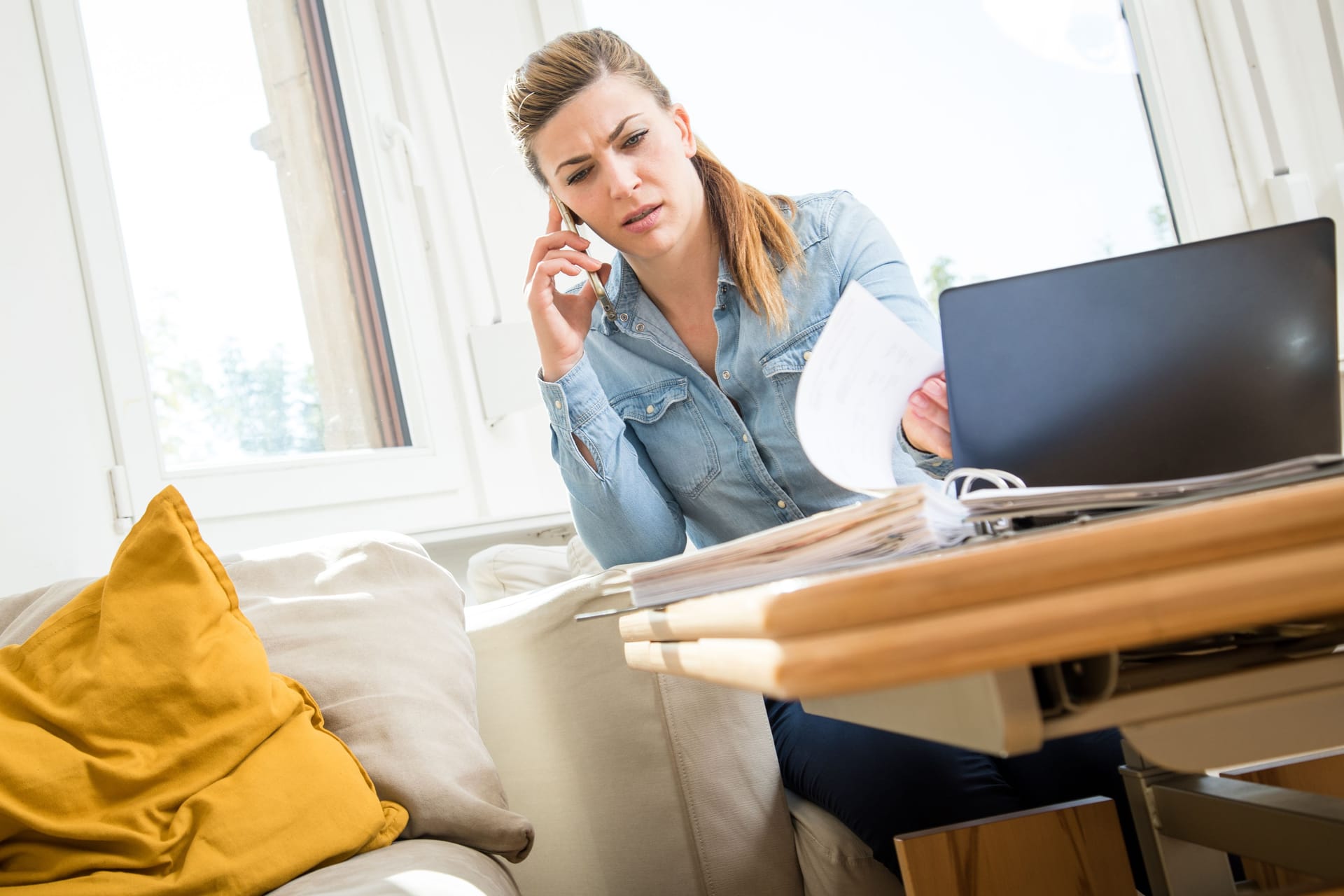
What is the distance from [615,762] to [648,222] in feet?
2.30

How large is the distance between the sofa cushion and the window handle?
113 cm

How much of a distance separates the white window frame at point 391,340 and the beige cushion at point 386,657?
603 mm

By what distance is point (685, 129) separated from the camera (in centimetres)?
159

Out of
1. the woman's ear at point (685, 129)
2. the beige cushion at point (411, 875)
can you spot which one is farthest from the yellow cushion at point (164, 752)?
the woman's ear at point (685, 129)

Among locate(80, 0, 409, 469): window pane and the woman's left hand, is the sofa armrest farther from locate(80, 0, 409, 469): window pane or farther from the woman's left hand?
locate(80, 0, 409, 469): window pane

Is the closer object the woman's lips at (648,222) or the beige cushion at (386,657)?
the beige cushion at (386,657)

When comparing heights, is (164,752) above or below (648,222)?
below

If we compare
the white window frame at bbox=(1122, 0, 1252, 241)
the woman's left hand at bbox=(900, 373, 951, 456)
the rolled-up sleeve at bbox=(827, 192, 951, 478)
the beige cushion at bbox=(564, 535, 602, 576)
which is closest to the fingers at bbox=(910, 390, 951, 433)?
the woman's left hand at bbox=(900, 373, 951, 456)

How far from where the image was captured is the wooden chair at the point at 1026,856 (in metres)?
0.74

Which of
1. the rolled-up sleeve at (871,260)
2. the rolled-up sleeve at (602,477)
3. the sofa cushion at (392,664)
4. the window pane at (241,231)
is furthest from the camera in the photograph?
the window pane at (241,231)

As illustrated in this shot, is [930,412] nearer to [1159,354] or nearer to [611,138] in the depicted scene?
[1159,354]

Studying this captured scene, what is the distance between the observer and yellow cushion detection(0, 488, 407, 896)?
0.92m

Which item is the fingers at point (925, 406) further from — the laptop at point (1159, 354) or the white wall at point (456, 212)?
A: the white wall at point (456, 212)

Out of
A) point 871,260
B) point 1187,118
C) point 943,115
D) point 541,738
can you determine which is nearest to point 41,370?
point 541,738
